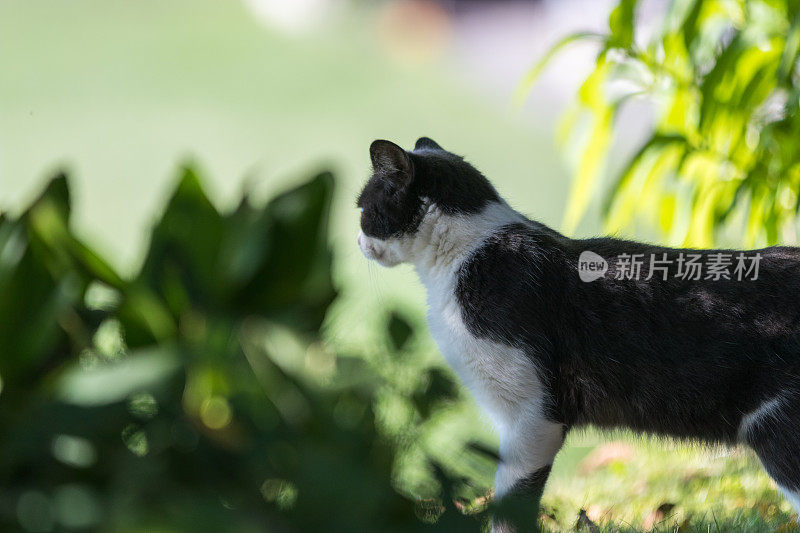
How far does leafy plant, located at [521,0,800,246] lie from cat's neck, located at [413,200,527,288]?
0.64 meters

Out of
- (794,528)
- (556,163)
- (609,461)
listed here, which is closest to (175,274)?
(794,528)

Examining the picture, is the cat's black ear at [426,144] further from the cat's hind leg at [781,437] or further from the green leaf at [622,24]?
the cat's hind leg at [781,437]

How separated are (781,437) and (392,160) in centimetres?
72

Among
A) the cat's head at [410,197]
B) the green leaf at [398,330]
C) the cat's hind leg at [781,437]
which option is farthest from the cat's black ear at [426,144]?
the green leaf at [398,330]

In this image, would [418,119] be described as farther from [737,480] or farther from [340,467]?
[340,467]

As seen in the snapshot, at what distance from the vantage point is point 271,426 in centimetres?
55

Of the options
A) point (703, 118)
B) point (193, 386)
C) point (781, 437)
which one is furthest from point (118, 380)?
point (703, 118)

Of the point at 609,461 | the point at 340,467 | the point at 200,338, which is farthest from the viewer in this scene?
the point at 609,461

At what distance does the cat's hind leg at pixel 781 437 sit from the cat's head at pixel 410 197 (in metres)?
0.54

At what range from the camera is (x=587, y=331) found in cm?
124

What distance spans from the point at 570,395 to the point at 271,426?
810mm

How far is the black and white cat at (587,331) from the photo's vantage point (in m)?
1.19

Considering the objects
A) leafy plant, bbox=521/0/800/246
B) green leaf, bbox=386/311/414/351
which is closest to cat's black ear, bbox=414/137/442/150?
leafy plant, bbox=521/0/800/246

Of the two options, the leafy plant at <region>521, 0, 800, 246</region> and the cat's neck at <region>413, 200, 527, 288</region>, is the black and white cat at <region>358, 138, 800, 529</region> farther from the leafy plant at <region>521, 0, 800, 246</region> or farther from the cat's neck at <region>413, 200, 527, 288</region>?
the leafy plant at <region>521, 0, 800, 246</region>
